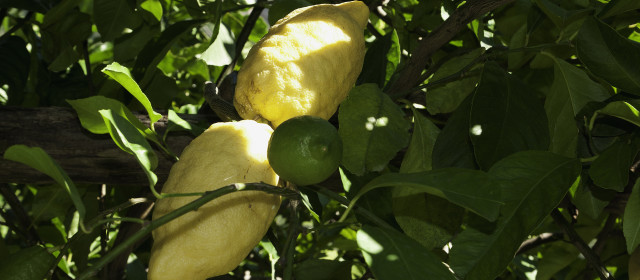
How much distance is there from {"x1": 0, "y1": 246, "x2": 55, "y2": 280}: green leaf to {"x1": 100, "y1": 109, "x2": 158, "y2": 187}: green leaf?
0.18 metres

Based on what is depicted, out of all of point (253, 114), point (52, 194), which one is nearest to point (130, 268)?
point (52, 194)

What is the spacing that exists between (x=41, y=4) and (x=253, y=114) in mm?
639

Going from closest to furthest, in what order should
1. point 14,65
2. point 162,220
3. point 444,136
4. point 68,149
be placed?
point 162,220, point 444,136, point 68,149, point 14,65

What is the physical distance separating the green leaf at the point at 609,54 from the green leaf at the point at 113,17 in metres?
0.67

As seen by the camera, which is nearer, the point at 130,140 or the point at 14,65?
the point at 130,140

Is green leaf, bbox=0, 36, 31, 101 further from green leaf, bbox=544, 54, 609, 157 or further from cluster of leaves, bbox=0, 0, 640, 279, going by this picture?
green leaf, bbox=544, 54, 609, 157

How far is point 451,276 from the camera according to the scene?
1.50ft

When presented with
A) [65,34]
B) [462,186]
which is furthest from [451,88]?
[65,34]

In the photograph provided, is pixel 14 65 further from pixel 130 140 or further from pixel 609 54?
pixel 609 54

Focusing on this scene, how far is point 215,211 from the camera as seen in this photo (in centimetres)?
49

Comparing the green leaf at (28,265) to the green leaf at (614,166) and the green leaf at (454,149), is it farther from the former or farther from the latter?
the green leaf at (614,166)

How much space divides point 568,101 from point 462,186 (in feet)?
1.03

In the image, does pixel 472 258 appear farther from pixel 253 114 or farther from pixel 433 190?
pixel 253 114

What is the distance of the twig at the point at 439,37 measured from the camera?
65cm
